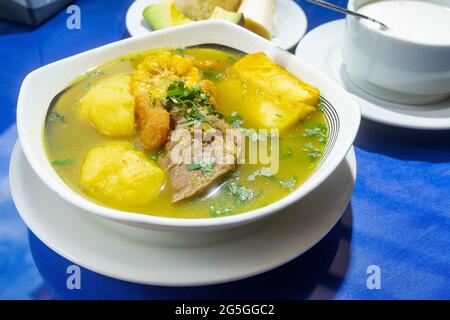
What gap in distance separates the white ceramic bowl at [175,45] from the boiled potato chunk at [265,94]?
59 mm

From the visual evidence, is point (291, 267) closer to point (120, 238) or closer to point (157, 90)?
point (120, 238)

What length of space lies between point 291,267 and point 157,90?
0.71 meters

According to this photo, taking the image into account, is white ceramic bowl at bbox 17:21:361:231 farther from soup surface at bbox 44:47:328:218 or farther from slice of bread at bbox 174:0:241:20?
slice of bread at bbox 174:0:241:20

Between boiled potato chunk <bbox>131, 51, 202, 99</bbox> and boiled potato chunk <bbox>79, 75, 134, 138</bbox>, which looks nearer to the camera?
boiled potato chunk <bbox>79, 75, 134, 138</bbox>

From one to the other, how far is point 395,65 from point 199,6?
104 cm

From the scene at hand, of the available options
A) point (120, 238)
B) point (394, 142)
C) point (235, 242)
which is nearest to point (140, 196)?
point (120, 238)

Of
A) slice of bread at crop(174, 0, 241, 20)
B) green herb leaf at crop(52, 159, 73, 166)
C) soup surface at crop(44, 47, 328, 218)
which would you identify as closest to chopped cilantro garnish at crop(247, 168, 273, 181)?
soup surface at crop(44, 47, 328, 218)

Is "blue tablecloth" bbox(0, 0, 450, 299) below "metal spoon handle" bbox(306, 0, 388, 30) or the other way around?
below

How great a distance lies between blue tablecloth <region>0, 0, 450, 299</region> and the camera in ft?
4.05

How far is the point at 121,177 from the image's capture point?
4.08ft

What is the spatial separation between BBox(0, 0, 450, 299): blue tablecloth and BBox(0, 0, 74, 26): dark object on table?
592 mm

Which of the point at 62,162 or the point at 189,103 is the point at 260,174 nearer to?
the point at 189,103

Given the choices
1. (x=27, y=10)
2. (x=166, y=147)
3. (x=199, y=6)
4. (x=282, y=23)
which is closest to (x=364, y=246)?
(x=166, y=147)

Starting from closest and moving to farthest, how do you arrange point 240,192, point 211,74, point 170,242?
point 170,242, point 240,192, point 211,74
